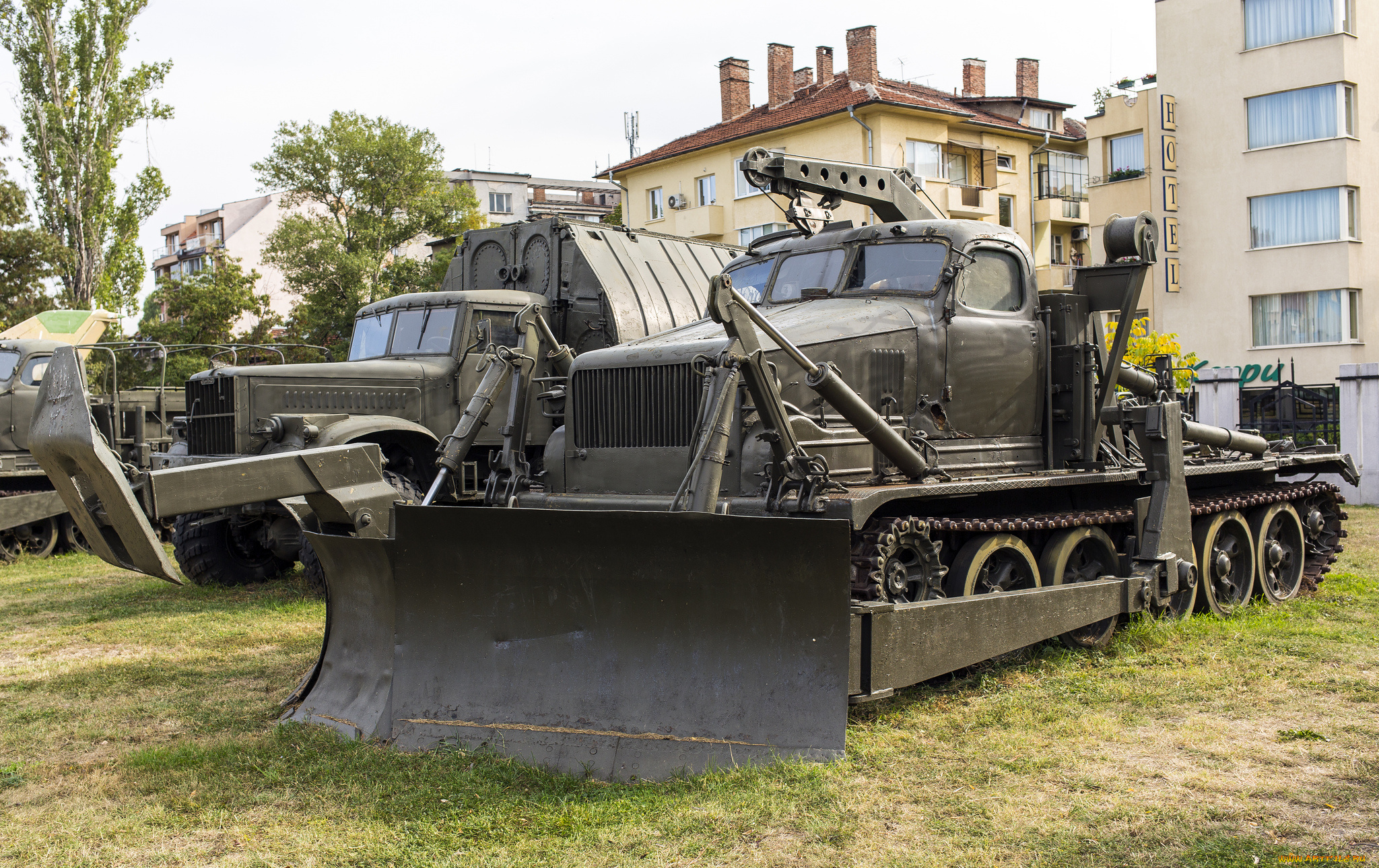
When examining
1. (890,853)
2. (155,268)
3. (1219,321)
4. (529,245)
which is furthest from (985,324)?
(155,268)

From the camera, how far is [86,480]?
5082mm

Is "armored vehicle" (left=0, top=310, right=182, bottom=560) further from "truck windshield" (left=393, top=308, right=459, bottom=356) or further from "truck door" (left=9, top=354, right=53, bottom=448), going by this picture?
"truck windshield" (left=393, top=308, right=459, bottom=356)

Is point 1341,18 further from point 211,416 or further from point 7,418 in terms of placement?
point 7,418

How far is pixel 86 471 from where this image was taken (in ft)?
16.3

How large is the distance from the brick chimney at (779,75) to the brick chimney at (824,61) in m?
0.88

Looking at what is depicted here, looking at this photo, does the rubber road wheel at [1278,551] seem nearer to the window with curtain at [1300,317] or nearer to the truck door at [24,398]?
the truck door at [24,398]

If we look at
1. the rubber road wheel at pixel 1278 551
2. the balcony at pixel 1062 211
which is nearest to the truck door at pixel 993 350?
the rubber road wheel at pixel 1278 551

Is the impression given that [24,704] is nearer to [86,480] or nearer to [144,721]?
[144,721]

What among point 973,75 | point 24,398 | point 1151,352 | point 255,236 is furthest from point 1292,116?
point 255,236

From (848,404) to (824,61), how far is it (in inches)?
1255

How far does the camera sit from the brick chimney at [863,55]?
33000mm

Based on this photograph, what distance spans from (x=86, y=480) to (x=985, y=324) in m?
5.08

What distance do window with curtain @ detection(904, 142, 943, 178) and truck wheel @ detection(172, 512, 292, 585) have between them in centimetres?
2389

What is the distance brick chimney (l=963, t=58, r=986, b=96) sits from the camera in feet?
128
